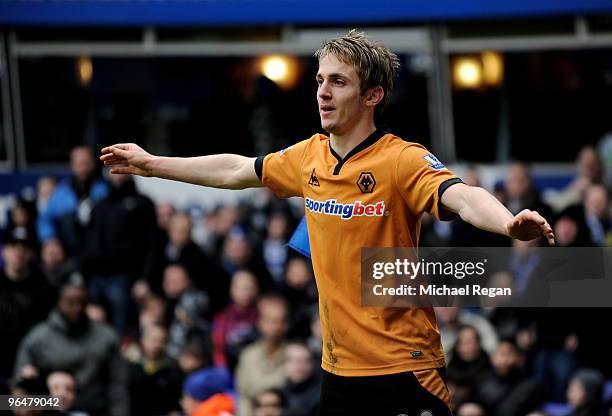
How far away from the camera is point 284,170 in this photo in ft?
20.8

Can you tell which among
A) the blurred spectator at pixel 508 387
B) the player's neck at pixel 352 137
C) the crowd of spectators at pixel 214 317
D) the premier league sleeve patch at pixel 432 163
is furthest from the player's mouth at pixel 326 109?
the blurred spectator at pixel 508 387

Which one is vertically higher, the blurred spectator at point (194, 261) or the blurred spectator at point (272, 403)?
the blurred spectator at point (194, 261)

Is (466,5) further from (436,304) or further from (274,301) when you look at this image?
(436,304)

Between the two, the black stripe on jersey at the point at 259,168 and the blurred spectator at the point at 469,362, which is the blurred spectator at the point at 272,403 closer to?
the blurred spectator at the point at 469,362

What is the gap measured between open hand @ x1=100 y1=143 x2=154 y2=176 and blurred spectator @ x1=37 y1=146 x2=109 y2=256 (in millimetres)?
7232

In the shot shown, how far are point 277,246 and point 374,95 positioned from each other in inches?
304

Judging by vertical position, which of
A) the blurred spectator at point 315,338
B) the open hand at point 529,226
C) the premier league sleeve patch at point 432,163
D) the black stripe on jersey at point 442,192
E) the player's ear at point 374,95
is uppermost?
the player's ear at point 374,95

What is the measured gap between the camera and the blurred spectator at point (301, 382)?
1066 cm

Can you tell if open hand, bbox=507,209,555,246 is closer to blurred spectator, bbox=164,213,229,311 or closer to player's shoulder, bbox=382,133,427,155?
player's shoulder, bbox=382,133,427,155

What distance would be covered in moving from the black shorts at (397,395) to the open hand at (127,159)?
58.2 inches

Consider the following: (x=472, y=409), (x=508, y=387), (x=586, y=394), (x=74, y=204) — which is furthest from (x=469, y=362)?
(x=74, y=204)

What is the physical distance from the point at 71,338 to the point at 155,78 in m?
6.88

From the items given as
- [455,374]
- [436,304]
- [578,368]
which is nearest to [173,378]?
A: [455,374]

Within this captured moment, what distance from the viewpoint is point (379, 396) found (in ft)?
19.4
